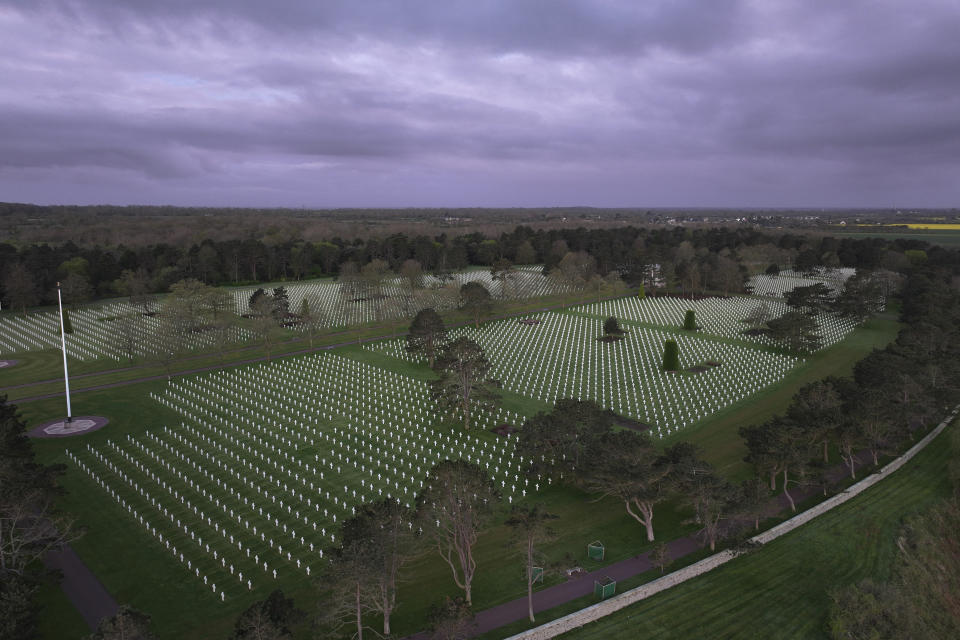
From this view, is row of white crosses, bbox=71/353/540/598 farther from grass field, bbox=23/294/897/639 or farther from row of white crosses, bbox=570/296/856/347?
row of white crosses, bbox=570/296/856/347

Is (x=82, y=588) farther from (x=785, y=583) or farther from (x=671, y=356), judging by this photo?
(x=671, y=356)

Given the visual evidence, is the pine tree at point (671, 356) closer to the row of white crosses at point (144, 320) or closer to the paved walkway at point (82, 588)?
the row of white crosses at point (144, 320)

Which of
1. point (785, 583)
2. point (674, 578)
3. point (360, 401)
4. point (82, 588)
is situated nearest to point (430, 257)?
point (360, 401)

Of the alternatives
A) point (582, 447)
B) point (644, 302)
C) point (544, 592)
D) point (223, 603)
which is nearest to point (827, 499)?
point (582, 447)

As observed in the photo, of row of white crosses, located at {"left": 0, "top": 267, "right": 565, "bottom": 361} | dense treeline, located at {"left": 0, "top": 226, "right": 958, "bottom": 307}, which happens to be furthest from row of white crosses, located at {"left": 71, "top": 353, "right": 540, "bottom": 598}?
dense treeline, located at {"left": 0, "top": 226, "right": 958, "bottom": 307}

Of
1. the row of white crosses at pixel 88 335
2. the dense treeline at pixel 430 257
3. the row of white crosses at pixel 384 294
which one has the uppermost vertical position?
the dense treeline at pixel 430 257

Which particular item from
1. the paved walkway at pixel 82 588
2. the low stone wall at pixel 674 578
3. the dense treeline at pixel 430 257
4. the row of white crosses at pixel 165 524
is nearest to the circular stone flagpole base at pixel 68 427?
the row of white crosses at pixel 165 524

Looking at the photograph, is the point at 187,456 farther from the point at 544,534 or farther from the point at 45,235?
the point at 45,235

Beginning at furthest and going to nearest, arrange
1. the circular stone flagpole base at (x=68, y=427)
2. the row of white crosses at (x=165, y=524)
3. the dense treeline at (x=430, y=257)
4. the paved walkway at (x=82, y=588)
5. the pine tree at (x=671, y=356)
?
the dense treeline at (x=430, y=257), the pine tree at (x=671, y=356), the circular stone flagpole base at (x=68, y=427), the row of white crosses at (x=165, y=524), the paved walkway at (x=82, y=588)
